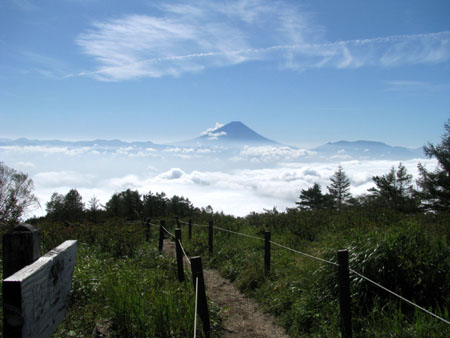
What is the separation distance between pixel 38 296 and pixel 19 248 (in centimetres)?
61

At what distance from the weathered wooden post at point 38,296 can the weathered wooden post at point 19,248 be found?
7.3 inches

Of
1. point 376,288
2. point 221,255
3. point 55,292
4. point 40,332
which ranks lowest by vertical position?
point 221,255

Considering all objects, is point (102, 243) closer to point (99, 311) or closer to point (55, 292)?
point (99, 311)

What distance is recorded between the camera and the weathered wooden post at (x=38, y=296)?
4.03 feet

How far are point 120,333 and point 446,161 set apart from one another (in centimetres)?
3434

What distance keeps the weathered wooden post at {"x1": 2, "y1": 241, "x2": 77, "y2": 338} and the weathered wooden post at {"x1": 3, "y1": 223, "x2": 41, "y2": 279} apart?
0.61 ft

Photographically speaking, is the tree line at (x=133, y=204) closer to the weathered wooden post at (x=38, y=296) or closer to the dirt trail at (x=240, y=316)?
the dirt trail at (x=240, y=316)

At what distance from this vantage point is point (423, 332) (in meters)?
3.93

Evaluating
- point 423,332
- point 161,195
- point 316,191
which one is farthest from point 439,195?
point 423,332

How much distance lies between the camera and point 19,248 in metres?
1.88

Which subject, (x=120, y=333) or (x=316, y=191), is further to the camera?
(x=316, y=191)

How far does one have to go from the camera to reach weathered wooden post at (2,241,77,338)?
48.4 inches

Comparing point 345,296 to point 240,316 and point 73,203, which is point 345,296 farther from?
point 73,203

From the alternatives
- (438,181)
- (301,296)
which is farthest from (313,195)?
(301,296)
